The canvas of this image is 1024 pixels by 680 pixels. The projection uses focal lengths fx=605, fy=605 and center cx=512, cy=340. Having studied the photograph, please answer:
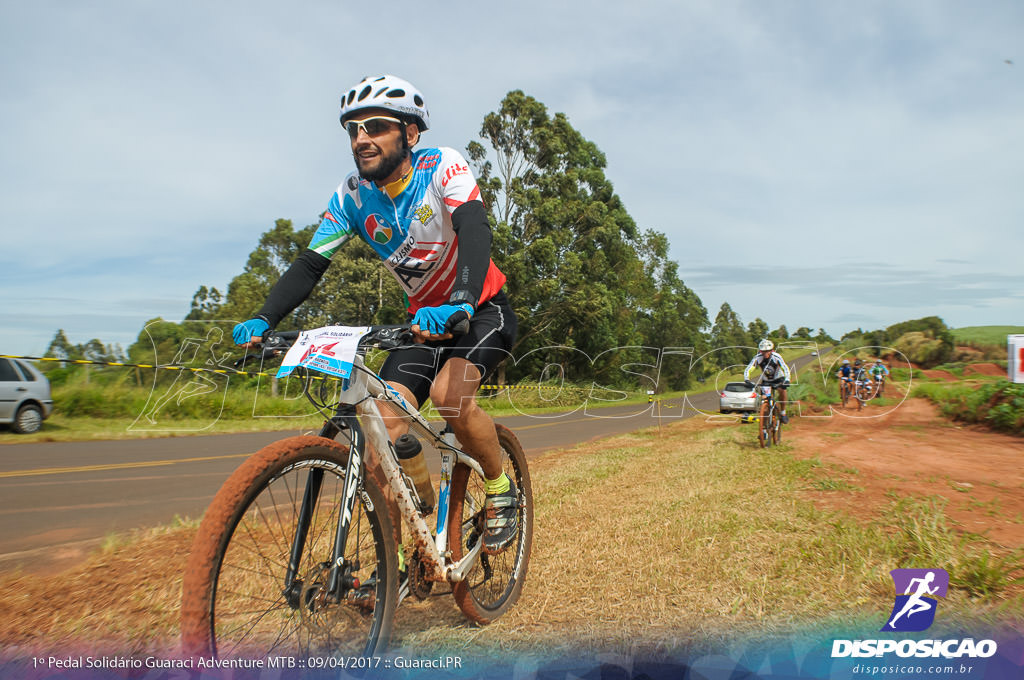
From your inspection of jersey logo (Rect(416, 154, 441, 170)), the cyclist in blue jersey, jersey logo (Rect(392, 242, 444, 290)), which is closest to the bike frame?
the cyclist in blue jersey

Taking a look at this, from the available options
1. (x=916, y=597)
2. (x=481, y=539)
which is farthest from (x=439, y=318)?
(x=916, y=597)

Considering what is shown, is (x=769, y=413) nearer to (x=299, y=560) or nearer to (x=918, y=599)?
(x=918, y=599)

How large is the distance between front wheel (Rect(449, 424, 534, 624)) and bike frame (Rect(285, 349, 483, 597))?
0.34 ft

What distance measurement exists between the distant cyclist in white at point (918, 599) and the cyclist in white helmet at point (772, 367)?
8066 millimetres

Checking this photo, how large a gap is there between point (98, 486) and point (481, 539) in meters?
5.84

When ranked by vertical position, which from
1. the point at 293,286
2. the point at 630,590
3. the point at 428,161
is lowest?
the point at 630,590

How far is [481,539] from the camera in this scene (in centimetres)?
307

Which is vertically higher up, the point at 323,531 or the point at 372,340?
the point at 372,340

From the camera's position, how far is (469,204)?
2.75 m

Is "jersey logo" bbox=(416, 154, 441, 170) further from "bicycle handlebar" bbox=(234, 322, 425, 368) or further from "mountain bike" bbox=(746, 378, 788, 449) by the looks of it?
"mountain bike" bbox=(746, 378, 788, 449)

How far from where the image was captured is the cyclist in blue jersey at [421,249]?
2684 mm

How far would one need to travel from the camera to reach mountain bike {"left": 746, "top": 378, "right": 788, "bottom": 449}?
10680mm

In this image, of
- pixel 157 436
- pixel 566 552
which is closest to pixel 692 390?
pixel 157 436

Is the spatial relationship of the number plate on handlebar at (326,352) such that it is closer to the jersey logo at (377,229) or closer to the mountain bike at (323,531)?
the mountain bike at (323,531)
